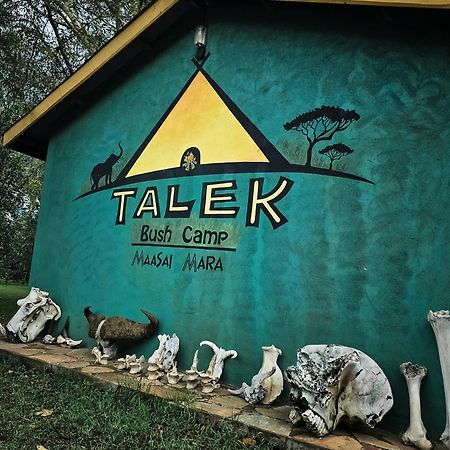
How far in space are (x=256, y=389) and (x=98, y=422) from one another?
1.30 m

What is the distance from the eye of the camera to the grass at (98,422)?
3.18 meters

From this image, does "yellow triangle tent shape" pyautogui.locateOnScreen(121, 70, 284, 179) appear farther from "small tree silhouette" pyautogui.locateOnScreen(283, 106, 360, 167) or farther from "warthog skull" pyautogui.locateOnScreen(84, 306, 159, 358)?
"warthog skull" pyautogui.locateOnScreen(84, 306, 159, 358)

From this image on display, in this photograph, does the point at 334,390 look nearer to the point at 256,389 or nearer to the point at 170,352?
the point at 256,389

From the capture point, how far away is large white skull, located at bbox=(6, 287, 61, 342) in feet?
19.5

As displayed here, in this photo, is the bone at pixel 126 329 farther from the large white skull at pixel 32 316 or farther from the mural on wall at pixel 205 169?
the large white skull at pixel 32 316

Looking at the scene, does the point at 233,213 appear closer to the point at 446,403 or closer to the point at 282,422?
the point at 282,422

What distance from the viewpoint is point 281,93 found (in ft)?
15.6

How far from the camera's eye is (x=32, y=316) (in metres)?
6.16

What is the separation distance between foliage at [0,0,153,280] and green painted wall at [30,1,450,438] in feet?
17.1

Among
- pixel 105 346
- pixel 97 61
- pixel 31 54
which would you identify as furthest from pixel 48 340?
pixel 31 54

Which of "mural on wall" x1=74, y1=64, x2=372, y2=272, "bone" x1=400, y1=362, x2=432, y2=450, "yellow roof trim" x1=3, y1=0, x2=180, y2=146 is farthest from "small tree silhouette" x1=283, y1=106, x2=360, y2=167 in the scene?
"yellow roof trim" x1=3, y1=0, x2=180, y2=146

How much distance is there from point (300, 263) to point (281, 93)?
5.70 ft

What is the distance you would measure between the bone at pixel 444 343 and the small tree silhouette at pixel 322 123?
5.74ft

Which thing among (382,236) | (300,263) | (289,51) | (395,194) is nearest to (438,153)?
(395,194)
